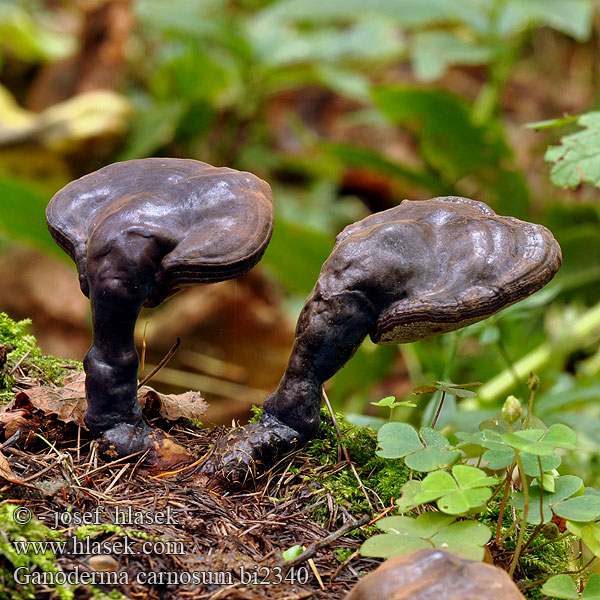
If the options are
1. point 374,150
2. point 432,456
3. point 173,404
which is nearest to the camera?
point 432,456

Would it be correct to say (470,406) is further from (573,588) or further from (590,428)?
(573,588)

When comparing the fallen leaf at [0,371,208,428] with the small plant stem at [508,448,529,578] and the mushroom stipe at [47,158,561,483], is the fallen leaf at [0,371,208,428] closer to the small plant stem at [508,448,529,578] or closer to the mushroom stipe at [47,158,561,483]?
the mushroom stipe at [47,158,561,483]

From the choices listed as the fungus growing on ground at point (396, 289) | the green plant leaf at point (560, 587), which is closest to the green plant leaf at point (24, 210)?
the fungus growing on ground at point (396, 289)

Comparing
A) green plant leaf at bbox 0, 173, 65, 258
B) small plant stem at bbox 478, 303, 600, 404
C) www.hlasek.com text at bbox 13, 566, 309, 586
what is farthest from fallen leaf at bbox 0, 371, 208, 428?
green plant leaf at bbox 0, 173, 65, 258

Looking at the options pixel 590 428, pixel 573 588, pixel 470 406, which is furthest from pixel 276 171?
pixel 573 588

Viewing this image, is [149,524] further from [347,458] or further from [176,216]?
[176,216]

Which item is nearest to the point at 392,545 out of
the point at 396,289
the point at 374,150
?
the point at 396,289

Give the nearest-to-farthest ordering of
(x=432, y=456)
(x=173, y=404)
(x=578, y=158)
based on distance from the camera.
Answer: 1. (x=432, y=456)
2. (x=173, y=404)
3. (x=578, y=158)
